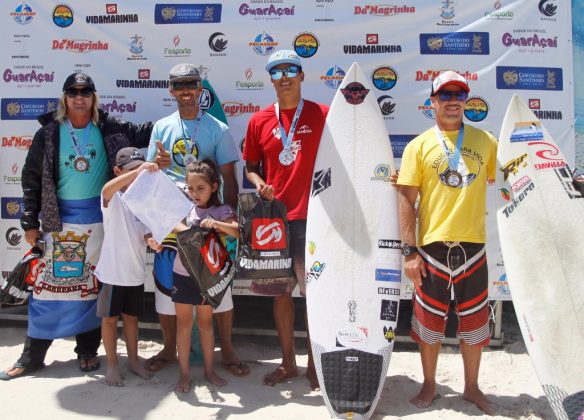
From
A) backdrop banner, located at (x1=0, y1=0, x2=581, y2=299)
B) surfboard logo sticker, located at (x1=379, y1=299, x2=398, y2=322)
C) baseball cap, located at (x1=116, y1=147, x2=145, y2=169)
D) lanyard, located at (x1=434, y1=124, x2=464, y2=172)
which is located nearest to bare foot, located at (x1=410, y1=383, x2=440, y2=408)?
surfboard logo sticker, located at (x1=379, y1=299, x2=398, y2=322)

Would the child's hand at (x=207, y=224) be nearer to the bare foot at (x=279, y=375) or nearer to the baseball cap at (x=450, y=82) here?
the bare foot at (x=279, y=375)

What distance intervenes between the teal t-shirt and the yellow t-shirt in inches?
75.5

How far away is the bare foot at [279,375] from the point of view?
3.30m

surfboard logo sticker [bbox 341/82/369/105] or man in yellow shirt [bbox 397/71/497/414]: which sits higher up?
surfboard logo sticker [bbox 341/82/369/105]

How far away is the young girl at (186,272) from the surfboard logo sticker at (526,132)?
1.69m

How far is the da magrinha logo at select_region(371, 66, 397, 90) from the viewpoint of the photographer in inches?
155

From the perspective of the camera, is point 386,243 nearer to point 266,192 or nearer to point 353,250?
point 353,250

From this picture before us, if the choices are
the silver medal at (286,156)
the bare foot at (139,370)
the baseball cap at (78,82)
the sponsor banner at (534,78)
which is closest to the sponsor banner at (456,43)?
the sponsor banner at (534,78)

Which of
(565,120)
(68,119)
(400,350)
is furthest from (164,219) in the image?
(565,120)

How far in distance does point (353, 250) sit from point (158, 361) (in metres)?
1.48

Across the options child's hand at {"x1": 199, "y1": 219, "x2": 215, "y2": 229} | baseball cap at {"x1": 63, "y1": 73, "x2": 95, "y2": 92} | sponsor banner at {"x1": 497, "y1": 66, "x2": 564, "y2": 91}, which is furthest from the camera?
sponsor banner at {"x1": 497, "y1": 66, "x2": 564, "y2": 91}

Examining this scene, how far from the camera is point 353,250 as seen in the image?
3.22 m

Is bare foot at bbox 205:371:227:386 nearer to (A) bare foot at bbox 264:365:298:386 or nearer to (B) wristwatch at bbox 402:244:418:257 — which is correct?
(A) bare foot at bbox 264:365:298:386

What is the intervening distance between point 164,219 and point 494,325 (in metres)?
2.51
